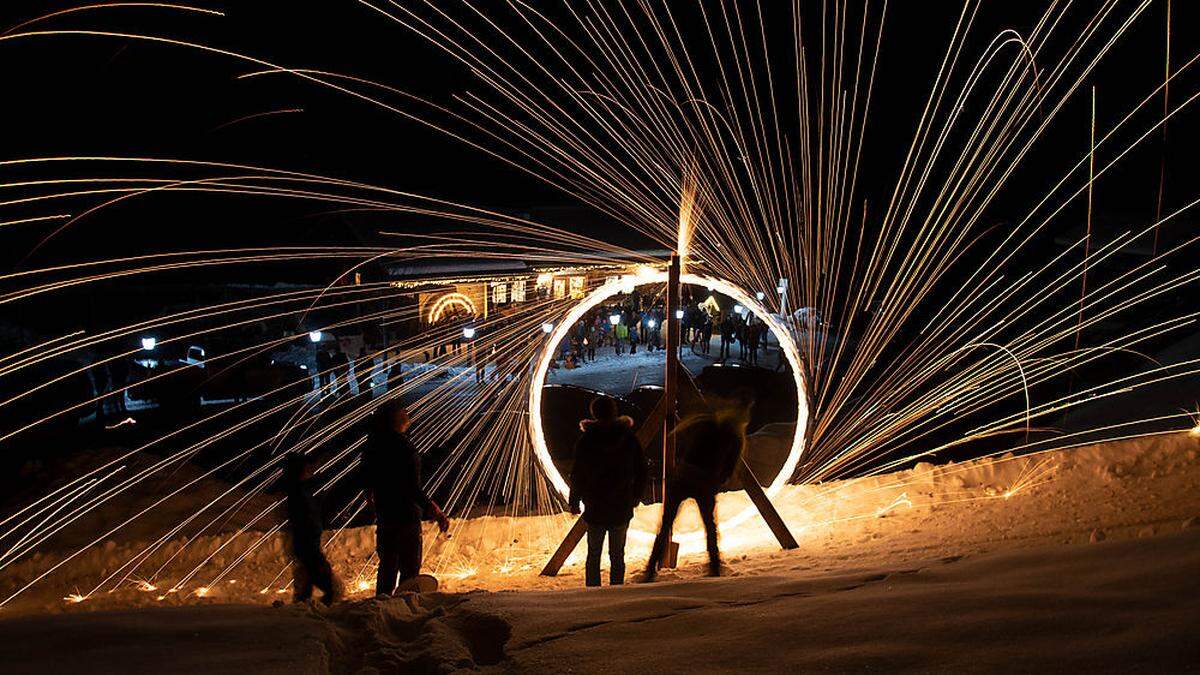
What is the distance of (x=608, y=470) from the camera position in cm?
554

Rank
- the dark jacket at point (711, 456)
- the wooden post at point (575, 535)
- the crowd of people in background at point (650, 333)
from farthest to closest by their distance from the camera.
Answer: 1. the crowd of people in background at point (650, 333)
2. the wooden post at point (575, 535)
3. the dark jacket at point (711, 456)

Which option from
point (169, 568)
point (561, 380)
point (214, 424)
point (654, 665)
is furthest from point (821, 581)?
point (561, 380)

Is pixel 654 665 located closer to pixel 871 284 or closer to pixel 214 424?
pixel 214 424

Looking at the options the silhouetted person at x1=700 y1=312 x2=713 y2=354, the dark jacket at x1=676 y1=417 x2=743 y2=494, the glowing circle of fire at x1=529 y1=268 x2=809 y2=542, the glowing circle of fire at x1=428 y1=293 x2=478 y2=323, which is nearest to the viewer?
the dark jacket at x1=676 y1=417 x2=743 y2=494

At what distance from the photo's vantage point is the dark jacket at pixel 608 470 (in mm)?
5516

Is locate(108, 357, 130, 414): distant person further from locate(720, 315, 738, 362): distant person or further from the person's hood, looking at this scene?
locate(720, 315, 738, 362): distant person

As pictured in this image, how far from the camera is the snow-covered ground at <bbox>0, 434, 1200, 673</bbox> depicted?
2.96 metres

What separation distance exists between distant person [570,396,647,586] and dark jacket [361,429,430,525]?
116cm

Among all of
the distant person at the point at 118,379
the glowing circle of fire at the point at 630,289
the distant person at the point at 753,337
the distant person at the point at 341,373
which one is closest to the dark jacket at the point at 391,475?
the glowing circle of fire at the point at 630,289

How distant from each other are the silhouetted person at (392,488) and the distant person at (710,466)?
1.83 m

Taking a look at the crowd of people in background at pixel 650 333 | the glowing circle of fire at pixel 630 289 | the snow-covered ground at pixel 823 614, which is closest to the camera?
the snow-covered ground at pixel 823 614

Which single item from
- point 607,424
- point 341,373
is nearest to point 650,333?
point 341,373

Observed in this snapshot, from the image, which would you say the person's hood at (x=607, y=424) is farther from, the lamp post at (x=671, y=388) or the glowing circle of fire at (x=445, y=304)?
the glowing circle of fire at (x=445, y=304)

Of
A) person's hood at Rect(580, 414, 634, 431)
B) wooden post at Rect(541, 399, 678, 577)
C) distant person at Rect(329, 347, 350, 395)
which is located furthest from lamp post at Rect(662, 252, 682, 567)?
distant person at Rect(329, 347, 350, 395)
